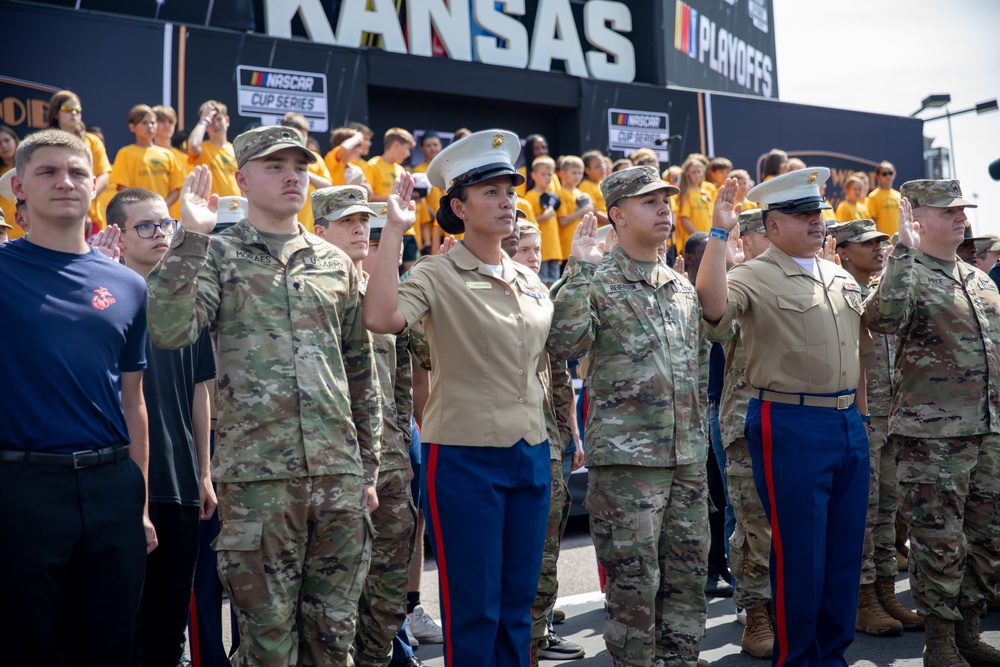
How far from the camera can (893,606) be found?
5812 mm

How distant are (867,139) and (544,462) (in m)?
16.8

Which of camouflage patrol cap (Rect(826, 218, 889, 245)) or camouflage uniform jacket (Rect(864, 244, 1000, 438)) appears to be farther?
camouflage patrol cap (Rect(826, 218, 889, 245))

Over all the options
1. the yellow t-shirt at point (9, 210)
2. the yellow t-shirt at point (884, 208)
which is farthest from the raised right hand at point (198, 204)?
the yellow t-shirt at point (884, 208)

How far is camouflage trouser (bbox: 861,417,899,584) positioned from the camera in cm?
574

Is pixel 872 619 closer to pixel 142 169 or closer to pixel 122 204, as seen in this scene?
pixel 122 204

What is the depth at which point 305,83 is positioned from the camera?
11.7 meters

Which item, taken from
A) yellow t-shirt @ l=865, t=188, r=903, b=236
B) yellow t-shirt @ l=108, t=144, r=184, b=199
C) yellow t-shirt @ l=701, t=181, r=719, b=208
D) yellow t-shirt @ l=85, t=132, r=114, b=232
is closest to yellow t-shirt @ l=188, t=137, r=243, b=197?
yellow t-shirt @ l=108, t=144, r=184, b=199

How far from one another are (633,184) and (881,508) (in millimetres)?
2828

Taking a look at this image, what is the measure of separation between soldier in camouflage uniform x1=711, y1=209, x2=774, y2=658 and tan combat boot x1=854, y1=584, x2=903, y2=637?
660mm

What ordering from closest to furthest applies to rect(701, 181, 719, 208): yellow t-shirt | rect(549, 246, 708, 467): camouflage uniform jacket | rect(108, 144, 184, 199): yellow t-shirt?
rect(549, 246, 708, 467): camouflage uniform jacket, rect(108, 144, 184, 199): yellow t-shirt, rect(701, 181, 719, 208): yellow t-shirt

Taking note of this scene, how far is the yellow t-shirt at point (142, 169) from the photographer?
369 inches

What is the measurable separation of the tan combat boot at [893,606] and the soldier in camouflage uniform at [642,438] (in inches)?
83.0

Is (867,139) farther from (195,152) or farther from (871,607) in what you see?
(871,607)

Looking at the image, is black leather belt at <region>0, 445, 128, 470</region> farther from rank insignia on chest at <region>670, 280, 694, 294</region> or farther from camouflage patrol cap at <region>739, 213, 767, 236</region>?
camouflage patrol cap at <region>739, 213, 767, 236</region>
